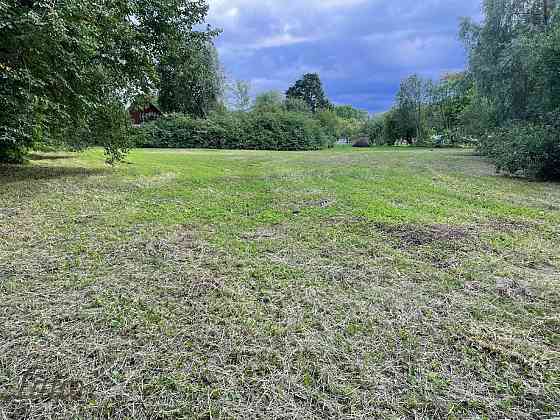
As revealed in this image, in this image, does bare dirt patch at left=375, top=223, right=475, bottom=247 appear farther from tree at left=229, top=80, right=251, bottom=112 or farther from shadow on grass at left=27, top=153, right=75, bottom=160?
tree at left=229, top=80, right=251, bottom=112

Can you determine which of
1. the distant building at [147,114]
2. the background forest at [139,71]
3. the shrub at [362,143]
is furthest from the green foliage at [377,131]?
the distant building at [147,114]

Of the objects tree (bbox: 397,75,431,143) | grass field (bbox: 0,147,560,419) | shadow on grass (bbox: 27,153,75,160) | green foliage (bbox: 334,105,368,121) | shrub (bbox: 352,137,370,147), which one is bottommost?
grass field (bbox: 0,147,560,419)

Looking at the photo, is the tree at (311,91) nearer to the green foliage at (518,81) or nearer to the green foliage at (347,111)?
the green foliage at (347,111)

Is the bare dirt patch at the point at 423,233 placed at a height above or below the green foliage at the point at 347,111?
below

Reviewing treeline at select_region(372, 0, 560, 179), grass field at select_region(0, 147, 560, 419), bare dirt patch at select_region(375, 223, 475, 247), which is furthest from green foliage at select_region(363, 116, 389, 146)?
bare dirt patch at select_region(375, 223, 475, 247)

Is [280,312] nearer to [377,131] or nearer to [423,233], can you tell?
[423,233]

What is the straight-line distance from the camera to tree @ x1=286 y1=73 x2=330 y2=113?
182 ft

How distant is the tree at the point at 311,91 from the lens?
55438 mm

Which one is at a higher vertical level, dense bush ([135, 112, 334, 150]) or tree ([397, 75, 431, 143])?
tree ([397, 75, 431, 143])

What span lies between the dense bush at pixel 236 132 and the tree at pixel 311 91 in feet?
105

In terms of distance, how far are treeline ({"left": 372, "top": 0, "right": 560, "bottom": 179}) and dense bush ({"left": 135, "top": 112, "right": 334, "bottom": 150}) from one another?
33.3ft

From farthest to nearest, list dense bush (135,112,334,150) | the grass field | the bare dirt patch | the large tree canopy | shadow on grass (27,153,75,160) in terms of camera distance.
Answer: dense bush (135,112,334,150)
shadow on grass (27,153,75,160)
the large tree canopy
the bare dirt patch
the grass field

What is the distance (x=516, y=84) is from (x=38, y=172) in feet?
43.4

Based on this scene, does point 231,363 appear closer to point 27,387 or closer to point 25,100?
point 27,387
